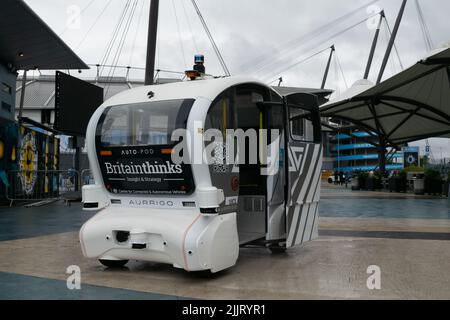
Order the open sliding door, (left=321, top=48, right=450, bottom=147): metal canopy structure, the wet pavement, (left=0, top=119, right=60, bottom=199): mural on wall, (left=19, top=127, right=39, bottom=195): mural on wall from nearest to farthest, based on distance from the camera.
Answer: the wet pavement → the open sliding door → (left=0, top=119, right=60, bottom=199): mural on wall → (left=19, top=127, right=39, bottom=195): mural on wall → (left=321, top=48, right=450, bottom=147): metal canopy structure

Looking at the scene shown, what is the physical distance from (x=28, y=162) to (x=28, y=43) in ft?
16.4

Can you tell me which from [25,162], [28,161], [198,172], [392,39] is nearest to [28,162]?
[28,161]

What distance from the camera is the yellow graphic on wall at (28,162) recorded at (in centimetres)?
1805

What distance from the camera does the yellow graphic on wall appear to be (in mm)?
18047

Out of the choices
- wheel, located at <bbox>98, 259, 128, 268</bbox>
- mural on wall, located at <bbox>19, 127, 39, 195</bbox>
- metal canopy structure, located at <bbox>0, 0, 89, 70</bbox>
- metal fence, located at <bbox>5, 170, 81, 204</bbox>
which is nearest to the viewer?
wheel, located at <bbox>98, 259, 128, 268</bbox>

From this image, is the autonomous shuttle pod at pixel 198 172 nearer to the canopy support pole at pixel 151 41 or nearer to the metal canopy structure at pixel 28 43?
the canopy support pole at pixel 151 41

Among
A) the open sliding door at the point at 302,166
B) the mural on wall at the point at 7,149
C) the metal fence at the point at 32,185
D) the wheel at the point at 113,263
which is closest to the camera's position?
the wheel at the point at 113,263

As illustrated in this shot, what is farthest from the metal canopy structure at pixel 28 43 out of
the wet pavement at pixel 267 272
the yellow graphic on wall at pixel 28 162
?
the wet pavement at pixel 267 272

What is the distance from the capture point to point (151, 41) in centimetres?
1118

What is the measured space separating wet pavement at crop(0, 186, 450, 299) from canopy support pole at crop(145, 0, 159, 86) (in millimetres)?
4113

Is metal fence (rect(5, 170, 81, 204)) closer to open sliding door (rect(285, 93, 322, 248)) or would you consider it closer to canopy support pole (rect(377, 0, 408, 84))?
open sliding door (rect(285, 93, 322, 248))

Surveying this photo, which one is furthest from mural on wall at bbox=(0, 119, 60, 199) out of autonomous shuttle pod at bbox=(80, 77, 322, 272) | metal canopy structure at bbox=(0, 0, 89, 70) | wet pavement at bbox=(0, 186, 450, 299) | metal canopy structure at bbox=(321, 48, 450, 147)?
metal canopy structure at bbox=(321, 48, 450, 147)
